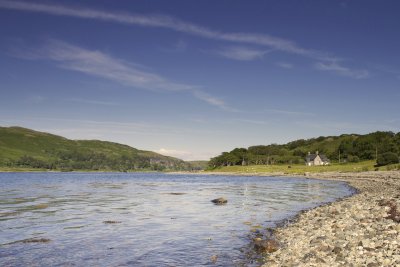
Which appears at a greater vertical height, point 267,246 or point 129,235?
point 267,246

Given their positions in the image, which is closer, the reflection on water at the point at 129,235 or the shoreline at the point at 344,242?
the shoreline at the point at 344,242

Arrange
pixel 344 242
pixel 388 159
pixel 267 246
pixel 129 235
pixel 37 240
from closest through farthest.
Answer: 1. pixel 344 242
2. pixel 267 246
3. pixel 37 240
4. pixel 129 235
5. pixel 388 159

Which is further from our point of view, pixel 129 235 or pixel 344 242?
pixel 129 235

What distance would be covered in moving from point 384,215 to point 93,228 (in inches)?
887

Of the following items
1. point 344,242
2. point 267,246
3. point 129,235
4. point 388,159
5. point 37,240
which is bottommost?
point 37,240

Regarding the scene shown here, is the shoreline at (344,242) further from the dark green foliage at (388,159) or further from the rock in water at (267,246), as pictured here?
the dark green foliage at (388,159)

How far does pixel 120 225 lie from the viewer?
32.3m

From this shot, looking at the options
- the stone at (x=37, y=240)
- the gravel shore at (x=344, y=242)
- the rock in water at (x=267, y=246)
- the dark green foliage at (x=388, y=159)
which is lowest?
the stone at (x=37, y=240)

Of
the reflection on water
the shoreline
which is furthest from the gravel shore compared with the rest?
the reflection on water

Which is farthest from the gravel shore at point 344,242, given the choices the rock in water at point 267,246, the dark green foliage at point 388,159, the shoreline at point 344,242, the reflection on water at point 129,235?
the dark green foliage at point 388,159

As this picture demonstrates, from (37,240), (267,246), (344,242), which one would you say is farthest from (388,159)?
(37,240)

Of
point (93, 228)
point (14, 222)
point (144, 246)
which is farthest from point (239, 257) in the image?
point (14, 222)

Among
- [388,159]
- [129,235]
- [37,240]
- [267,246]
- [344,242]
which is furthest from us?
[388,159]

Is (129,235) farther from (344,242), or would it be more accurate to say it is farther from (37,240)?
(344,242)
